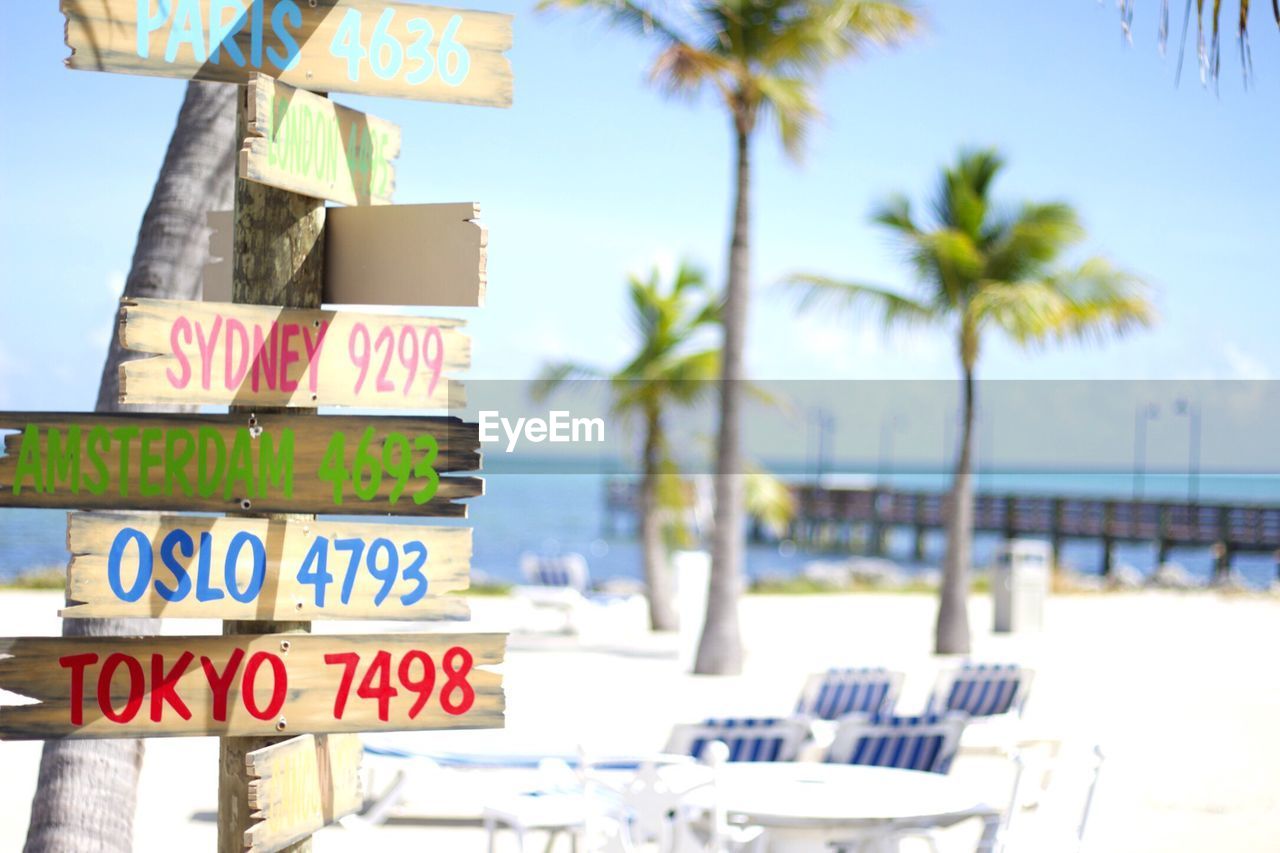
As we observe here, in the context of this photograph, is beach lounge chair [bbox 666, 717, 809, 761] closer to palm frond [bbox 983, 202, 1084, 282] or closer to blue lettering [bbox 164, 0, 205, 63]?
blue lettering [bbox 164, 0, 205, 63]

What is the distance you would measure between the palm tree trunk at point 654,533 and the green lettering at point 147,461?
16.3 m

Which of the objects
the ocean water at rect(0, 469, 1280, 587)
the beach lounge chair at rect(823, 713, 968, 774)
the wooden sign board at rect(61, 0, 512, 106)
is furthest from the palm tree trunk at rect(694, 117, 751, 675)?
the ocean water at rect(0, 469, 1280, 587)

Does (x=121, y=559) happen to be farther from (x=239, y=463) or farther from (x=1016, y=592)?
(x=1016, y=592)

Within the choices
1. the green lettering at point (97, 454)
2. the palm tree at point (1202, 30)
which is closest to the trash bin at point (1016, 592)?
the palm tree at point (1202, 30)

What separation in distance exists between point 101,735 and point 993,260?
13846 mm

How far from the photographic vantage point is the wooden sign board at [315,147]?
287 centimetres

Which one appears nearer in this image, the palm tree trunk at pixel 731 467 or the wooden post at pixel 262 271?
the wooden post at pixel 262 271

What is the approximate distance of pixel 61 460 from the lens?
9.31 feet

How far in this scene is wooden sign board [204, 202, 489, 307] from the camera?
9.85 feet

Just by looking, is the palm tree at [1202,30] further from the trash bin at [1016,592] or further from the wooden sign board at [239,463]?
the trash bin at [1016,592]

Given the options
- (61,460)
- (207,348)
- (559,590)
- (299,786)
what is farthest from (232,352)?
(559,590)

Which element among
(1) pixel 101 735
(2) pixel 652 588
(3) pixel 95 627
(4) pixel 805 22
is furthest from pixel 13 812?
(2) pixel 652 588

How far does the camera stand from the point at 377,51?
3.15 metres

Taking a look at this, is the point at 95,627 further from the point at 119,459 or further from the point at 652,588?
the point at 652,588
